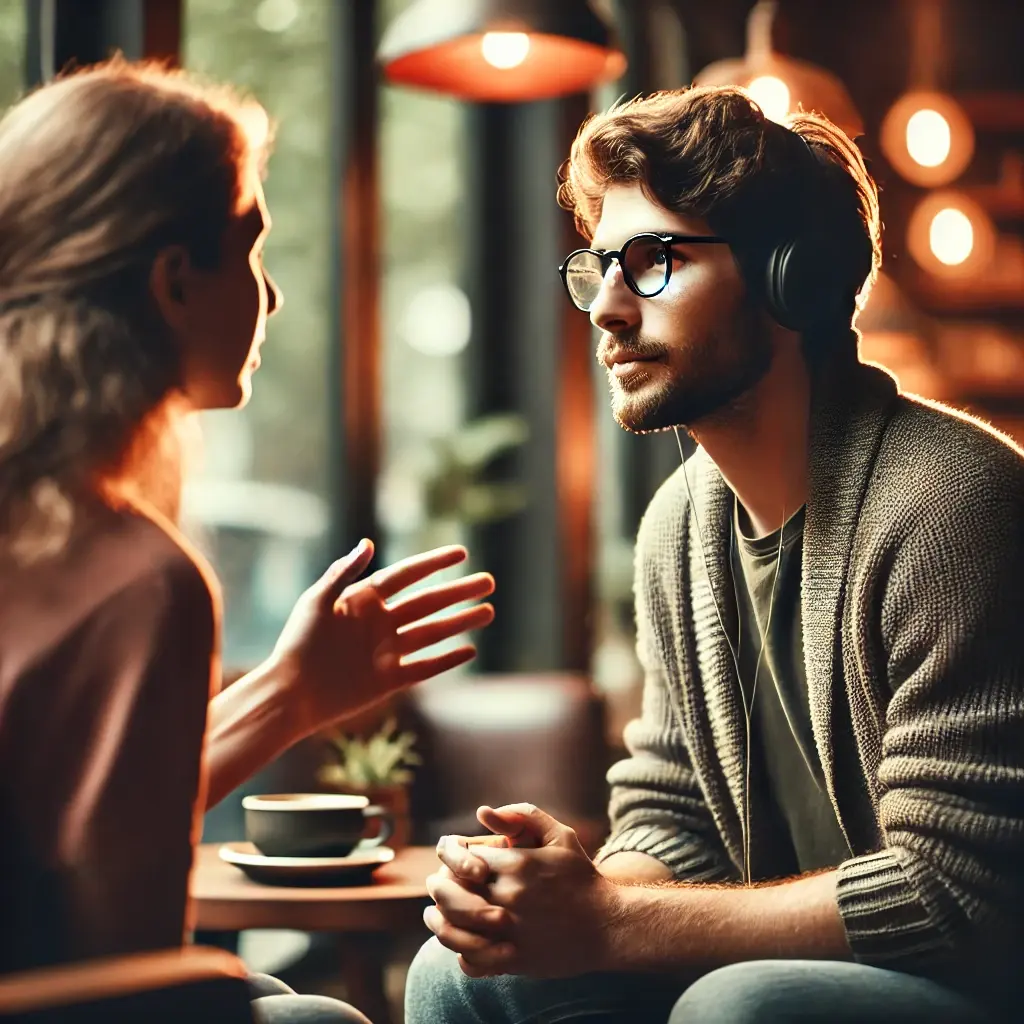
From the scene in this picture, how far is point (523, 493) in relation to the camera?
16.3 ft

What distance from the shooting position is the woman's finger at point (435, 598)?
1.56m

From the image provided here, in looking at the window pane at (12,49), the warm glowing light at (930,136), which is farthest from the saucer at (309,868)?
the warm glowing light at (930,136)

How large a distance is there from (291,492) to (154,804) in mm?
3109

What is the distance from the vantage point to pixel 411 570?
1571 millimetres

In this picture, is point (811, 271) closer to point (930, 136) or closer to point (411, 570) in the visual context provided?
point (411, 570)

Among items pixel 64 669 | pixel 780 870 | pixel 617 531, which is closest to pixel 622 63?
pixel 780 870

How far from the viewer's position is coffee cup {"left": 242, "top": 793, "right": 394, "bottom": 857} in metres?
1.94

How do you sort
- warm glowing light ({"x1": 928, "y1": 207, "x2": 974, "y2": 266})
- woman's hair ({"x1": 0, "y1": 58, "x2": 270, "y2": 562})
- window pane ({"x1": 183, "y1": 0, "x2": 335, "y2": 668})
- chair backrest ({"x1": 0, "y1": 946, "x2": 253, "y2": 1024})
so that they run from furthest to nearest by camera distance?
warm glowing light ({"x1": 928, "y1": 207, "x2": 974, "y2": 266}), window pane ({"x1": 183, "y1": 0, "x2": 335, "y2": 668}), woman's hair ({"x1": 0, "y1": 58, "x2": 270, "y2": 562}), chair backrest ({"x1": 0, "y1": 946, "x2": 253, "y2": 1024})

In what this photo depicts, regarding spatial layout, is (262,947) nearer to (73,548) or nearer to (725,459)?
(725,459)

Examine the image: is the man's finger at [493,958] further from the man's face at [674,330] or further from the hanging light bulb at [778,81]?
the hanging light bulb at [778,81]

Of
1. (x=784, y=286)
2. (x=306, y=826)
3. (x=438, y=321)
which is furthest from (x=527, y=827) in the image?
(x=438, y=321)

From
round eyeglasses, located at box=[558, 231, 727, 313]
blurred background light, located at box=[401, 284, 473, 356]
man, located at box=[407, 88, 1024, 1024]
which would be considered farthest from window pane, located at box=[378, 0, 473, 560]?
round eyeglasses, located at box=[558, 231, 727, 313]

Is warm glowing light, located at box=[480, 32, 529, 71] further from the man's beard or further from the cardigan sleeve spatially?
the cardigan sleeve

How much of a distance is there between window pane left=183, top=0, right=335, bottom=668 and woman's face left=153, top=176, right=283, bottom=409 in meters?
2.42
